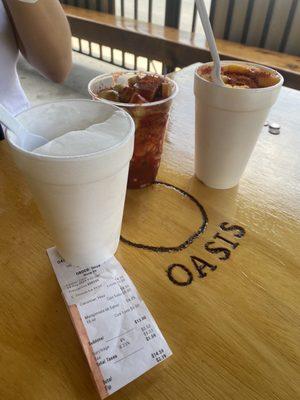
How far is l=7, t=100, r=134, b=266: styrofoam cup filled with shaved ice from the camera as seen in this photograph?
0.41 meters

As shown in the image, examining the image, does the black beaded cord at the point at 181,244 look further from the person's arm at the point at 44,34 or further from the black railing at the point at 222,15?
the black railing at the point at 222,15

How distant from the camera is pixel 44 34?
998mm

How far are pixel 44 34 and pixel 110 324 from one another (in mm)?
906

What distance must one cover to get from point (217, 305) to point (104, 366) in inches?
7.8

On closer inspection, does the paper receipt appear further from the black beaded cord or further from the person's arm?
the person's arm

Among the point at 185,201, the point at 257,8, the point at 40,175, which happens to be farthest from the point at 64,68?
the point at 257,8

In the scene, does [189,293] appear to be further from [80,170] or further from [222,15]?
[222,15]

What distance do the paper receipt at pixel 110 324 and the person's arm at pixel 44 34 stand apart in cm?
76

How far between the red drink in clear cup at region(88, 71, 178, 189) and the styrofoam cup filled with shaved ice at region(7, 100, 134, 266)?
5.5 inches

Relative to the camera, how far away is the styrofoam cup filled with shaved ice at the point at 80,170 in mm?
406

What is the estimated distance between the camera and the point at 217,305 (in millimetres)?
521

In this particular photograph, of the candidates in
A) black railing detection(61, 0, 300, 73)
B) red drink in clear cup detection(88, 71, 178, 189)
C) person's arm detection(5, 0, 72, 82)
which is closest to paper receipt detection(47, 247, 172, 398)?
red drink in clear cup detection(88, 71, 178, 189)

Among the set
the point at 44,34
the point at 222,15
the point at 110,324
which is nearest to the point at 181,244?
the point at 110,324

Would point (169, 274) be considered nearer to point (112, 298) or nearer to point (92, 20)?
point (112, 298)
